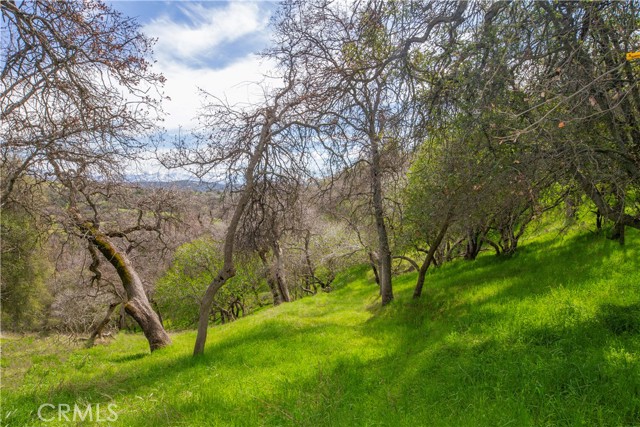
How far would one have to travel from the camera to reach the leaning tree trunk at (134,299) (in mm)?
11398

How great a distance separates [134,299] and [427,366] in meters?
9.71

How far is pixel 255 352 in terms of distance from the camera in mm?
8922

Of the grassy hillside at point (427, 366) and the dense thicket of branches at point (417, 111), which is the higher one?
the dense thicket of branches at point (417, 111)

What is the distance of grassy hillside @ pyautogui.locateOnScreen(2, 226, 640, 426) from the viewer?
4.53 meters

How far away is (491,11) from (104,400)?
31.5 feet

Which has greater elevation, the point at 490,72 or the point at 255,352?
the point at 490,72

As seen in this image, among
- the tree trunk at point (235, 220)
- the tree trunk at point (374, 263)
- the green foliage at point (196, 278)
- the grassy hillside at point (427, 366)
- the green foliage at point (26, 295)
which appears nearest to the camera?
the grassy hillside at point (427, 366)

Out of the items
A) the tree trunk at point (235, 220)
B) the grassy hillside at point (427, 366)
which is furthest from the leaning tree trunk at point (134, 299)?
the tree trunk at point (235, 220)

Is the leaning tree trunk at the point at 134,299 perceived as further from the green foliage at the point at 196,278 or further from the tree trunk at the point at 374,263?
the green foliage at the point at 196,278

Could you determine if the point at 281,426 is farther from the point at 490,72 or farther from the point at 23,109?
the point at 23,109

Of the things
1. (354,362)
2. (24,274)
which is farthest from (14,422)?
(24,274)

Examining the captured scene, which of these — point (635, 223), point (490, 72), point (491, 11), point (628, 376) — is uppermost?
point (491, 11)

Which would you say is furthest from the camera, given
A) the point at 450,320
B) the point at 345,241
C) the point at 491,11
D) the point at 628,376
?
the point at 345,241

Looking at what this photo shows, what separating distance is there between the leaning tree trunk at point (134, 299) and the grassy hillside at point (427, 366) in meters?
0.71
